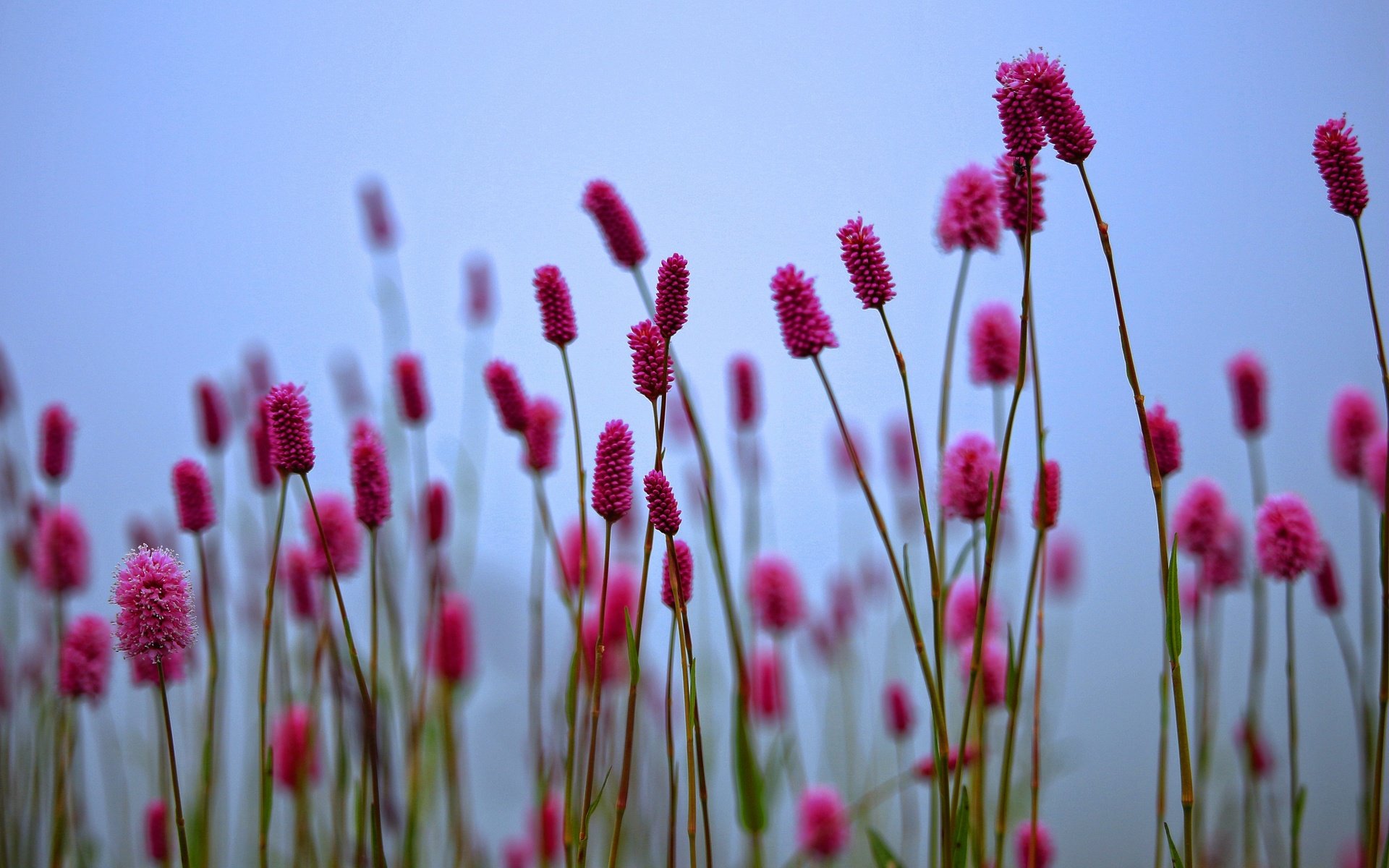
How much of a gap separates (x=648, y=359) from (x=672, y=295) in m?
0.05

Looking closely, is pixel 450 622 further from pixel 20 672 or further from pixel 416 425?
pixel 20 672

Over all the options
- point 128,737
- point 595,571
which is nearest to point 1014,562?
point 595,571

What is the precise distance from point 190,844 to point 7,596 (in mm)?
616

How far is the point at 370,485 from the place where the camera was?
2.74 feet

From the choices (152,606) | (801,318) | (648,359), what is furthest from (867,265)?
(152,606)

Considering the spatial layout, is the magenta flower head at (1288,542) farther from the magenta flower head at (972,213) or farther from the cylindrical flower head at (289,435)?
the cylindrical flower head at (289,435)

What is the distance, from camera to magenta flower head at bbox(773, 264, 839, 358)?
0.74 meters

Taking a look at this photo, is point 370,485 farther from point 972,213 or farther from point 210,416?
point 972,213

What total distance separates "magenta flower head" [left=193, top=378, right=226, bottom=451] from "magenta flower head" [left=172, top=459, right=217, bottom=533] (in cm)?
28

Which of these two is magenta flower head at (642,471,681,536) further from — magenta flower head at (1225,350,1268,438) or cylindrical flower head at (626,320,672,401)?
magenta flower head at (1225,350,1268,438)

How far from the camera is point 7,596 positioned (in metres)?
1.62

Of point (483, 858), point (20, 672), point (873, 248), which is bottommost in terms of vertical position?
point (483, 858)

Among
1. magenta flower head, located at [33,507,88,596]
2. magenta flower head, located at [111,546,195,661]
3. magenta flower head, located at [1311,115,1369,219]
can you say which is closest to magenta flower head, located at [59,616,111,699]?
magenta flower head, located at [33,507,88,596]

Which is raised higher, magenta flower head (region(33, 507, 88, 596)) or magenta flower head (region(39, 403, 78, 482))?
magenta flower head (region(39, 403, 78, 482))
